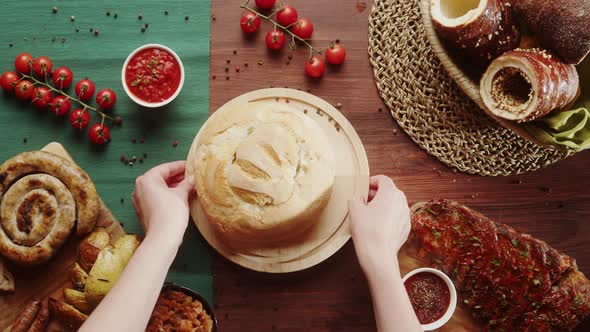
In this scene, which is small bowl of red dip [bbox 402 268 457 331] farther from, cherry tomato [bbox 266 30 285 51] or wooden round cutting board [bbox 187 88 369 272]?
cherry tomato [bbox 266 30 285 51]

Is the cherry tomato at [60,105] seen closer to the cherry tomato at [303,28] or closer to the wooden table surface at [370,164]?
the wooden table surface at [370,164]

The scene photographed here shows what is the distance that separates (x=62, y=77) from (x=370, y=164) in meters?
1.61

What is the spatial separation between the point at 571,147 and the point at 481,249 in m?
0.57

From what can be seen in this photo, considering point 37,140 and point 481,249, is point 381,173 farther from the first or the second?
point 37,140

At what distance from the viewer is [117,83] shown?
264 cm

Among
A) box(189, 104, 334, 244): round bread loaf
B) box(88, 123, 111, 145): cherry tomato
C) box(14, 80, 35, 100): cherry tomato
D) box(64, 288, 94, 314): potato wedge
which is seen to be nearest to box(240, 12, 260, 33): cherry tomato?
box(189, 104, 334, 244): round bread loaf

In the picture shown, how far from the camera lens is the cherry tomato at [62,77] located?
8.38 feet

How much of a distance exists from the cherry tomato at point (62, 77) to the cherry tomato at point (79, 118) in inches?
6.1

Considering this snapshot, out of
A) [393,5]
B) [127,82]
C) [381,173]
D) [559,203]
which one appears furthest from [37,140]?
[559,203]

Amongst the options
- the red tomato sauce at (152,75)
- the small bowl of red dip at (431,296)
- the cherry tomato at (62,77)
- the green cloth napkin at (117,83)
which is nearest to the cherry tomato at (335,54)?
the green cloth napkin at (117,83)

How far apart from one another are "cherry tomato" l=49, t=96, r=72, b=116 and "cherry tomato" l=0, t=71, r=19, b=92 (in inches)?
8.3

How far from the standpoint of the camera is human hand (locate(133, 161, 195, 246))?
80.7 inches

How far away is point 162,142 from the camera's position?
8.55 feet

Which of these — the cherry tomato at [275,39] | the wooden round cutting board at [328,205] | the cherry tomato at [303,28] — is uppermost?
the cherry tomato at [303,28]
